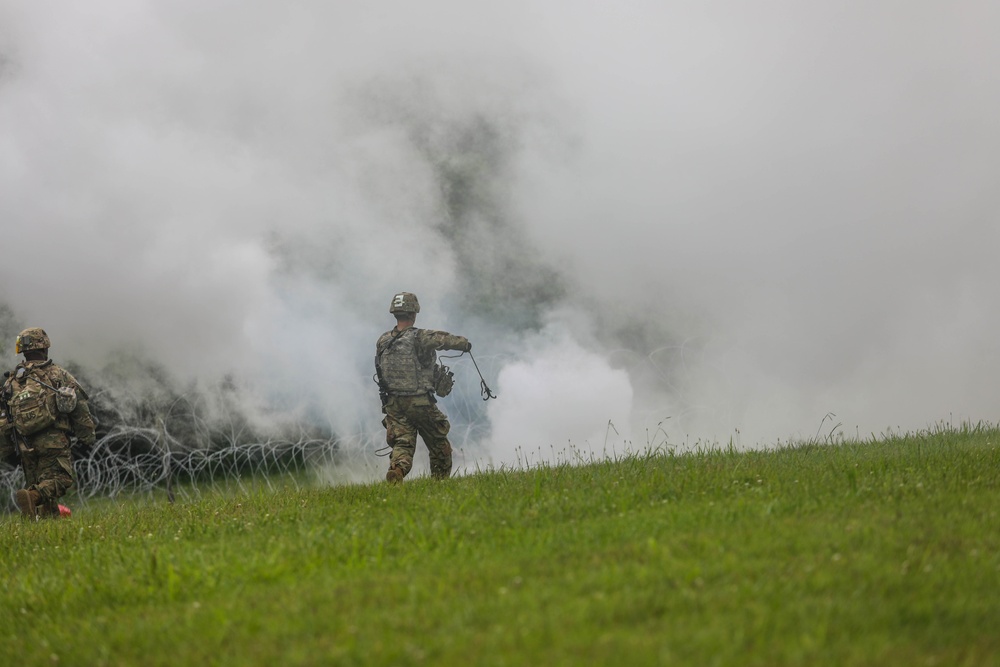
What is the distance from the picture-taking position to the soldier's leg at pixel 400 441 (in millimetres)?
13945

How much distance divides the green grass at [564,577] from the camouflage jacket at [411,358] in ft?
12.3

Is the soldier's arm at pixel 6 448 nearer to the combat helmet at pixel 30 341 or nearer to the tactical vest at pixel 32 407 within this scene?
the tactical vest at pixel 32 407

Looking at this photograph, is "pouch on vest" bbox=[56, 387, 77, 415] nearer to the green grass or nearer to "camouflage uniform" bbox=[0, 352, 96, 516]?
"camouflage uniform" bbox=[0, 352, 96, 516]

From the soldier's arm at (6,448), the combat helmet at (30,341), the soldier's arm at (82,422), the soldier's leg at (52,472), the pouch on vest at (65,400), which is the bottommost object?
the soldier's leg at (52,472)

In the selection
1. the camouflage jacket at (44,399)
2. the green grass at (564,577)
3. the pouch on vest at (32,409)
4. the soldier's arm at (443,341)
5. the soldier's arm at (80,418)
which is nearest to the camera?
the green grass at (564,577)

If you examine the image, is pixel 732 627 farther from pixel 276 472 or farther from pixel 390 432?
pixel 276 472

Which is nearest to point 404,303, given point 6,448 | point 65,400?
point 65,400

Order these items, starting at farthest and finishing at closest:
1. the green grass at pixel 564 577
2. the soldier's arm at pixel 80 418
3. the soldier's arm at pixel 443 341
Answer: the soldier's arm at pixel 80 418, the soldier's arm at pixel 443 341, the green grass at pixel 564 577

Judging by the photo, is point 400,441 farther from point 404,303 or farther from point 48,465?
point 48,465

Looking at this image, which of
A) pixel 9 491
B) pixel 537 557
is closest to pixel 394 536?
pixel 537 557

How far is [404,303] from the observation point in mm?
14828

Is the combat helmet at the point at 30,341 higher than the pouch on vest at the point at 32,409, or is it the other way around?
the combat helmet at the point at 30,341

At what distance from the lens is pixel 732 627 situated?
17.7ft

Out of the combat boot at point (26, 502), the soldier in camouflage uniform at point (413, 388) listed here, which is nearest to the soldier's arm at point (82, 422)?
the combat boot at point (26, 502)
